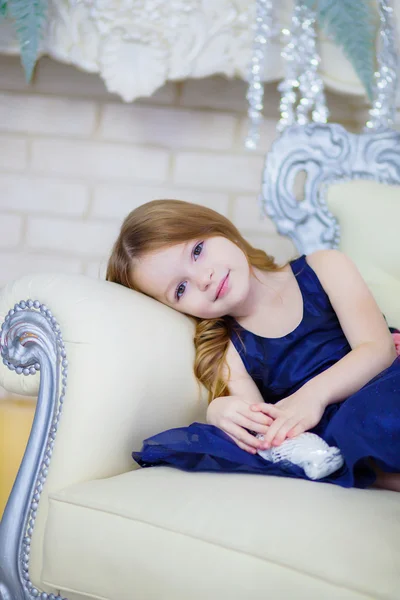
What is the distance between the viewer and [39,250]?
1879 mm

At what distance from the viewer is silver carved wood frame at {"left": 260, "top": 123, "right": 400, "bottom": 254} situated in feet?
4.77

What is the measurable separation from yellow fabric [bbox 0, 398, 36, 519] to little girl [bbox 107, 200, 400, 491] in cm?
73

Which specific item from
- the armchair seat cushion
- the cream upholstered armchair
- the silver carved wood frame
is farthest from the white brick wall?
the armchair seat cushion

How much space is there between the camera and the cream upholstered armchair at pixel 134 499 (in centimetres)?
66

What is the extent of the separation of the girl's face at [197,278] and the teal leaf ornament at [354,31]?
67 centimetres

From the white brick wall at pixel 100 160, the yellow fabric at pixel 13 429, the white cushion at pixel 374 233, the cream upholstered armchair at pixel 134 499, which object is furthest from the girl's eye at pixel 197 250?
the yellow fabric at pixel 13 429

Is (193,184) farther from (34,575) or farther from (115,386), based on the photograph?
(34,575)

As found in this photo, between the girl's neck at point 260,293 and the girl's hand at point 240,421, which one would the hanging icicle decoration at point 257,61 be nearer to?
the girl's neck at point 260,293

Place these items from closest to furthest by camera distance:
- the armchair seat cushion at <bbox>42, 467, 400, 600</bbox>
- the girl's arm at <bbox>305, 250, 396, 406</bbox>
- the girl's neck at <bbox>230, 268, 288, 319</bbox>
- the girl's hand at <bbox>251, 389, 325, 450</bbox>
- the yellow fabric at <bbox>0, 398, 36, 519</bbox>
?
the armchair seat cushion at <bbox>42, 467, 400, 600</bbox>
the girl's hand at <bbox>251, 389, 325, 450</bbox>
the girl's arm at <bbox>305, 250, 396, 406</bbox>
the girl's neck at <bbox>230, 268, 288, 319</bbox>
the yellow fabric at <bbox>0, 398, 36, 519</bbox>

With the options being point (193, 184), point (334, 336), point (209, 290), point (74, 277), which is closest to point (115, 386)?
point (74, 277)

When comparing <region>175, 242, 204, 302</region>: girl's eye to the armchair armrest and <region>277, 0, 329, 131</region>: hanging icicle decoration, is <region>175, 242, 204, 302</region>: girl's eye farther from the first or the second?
<region>277, 0, 329, 131</region>: hanging icicle decoration

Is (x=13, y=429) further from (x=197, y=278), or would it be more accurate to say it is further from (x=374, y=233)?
(x=374, y=233)

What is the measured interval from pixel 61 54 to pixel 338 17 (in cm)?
67

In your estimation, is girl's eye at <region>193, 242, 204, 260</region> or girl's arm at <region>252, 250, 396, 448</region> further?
girl's eye at <region>193, 242, 204, 260</region>
